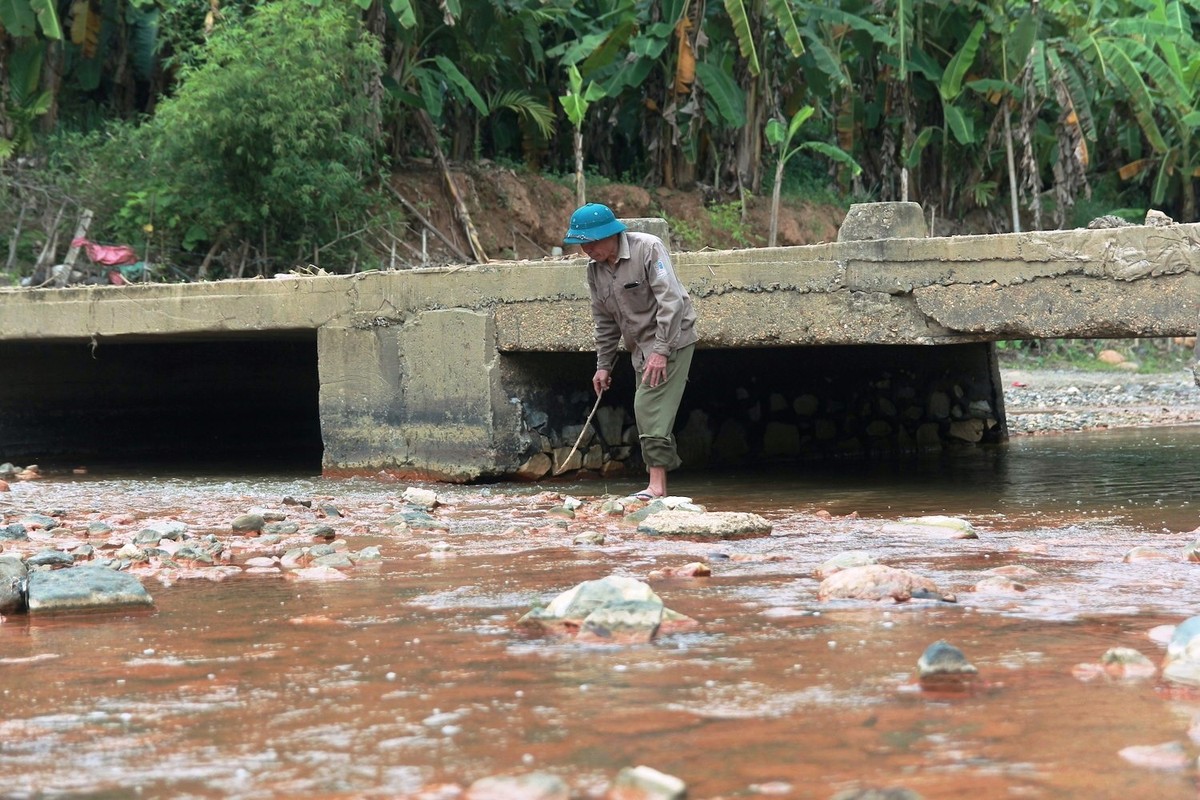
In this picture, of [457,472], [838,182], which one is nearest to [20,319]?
[457,472]

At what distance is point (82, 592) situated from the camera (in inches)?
166

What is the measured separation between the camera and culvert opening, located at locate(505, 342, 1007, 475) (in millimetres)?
8531

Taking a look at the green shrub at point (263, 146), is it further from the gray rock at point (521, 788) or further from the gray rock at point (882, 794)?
the gray rock at point (882, 794)

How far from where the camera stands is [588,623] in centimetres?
358

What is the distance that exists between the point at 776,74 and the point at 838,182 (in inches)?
153

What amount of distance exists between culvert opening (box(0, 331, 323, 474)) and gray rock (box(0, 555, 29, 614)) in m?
5.76

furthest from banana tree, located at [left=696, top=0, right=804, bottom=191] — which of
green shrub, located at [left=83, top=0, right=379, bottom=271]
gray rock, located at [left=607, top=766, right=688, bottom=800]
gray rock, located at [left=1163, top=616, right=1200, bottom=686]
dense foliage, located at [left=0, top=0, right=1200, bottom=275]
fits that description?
gray rock, located at [left=607, top=766, right=688, bottom=800]

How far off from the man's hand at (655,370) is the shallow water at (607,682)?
1.32 meters

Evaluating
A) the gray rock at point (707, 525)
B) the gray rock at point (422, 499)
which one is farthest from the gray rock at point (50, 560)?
the gray rock at point (707, 525)

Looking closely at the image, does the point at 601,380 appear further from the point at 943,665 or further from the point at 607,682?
the point at 943,665

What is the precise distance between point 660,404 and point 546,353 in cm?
157

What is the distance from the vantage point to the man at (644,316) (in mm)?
6574

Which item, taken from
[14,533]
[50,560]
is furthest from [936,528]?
[14,533]

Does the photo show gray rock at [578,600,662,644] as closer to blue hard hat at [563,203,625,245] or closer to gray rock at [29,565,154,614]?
gray rock at [29,565,154,614]
